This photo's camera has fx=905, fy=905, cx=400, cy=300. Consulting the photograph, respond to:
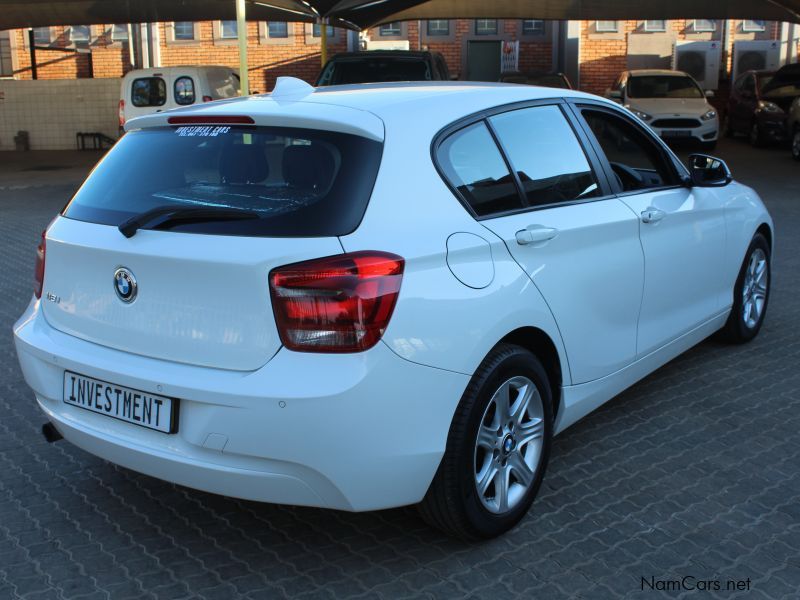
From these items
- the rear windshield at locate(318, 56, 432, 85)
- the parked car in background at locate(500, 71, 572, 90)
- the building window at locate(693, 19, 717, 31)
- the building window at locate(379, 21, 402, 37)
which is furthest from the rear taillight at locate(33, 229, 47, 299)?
the building window at locate(693, 19, 717, 31)

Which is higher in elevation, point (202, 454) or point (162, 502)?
point (202, 454)

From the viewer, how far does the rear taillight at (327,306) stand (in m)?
2.74

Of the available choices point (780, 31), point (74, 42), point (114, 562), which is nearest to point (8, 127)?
point (74, 42)

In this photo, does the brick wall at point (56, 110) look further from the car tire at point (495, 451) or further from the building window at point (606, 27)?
the car tire at point (495, 451)

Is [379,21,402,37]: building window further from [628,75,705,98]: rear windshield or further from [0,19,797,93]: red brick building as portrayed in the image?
[628,75,705,98]: rear windshield

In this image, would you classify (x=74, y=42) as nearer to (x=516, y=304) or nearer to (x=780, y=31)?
(x=780, y=31)

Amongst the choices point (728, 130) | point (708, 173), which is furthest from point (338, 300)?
point (728, 130)

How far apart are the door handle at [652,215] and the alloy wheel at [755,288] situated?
151 centimetres

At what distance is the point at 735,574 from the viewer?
10.2 ft

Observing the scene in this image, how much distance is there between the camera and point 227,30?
90.7ft

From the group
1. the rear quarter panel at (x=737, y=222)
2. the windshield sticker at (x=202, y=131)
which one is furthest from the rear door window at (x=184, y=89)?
the windshield sticker at (x=202, y=131)

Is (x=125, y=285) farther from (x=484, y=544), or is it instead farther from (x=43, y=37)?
(x=43, y=37)

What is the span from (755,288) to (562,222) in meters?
2.72

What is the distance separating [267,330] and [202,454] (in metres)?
0.46
